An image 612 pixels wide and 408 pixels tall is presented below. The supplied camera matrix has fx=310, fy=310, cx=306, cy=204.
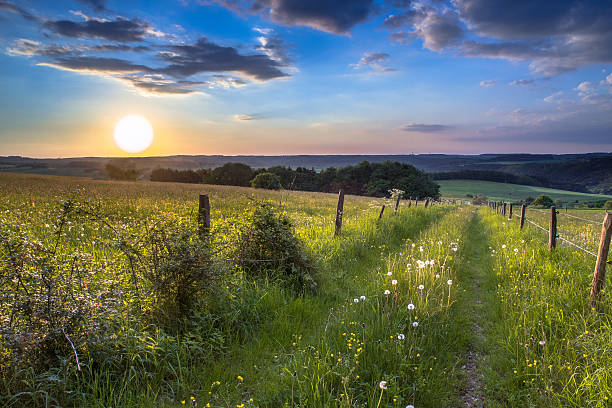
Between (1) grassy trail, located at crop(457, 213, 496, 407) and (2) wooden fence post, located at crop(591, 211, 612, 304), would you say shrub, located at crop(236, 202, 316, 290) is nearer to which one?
(1) grassy trail, located at crop(457, 213, 496, 407)

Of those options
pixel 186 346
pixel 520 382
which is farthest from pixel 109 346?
pixel 520 382

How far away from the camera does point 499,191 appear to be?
116 m

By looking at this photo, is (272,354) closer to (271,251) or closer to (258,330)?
(258,330)

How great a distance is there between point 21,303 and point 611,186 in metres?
164

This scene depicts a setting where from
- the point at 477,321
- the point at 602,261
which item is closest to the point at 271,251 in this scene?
the point at 477,321

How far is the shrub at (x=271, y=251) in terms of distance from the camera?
20.8ft

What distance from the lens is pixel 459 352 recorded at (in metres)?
4.55

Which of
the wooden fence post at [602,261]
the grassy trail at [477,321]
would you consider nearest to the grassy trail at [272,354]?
the grassy trail at [477,321]

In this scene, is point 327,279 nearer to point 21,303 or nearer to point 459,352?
point 459,352

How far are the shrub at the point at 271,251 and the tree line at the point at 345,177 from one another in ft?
215

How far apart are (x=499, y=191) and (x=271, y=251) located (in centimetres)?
13198

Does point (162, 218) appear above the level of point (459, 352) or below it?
above

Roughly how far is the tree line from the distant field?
36.5 m

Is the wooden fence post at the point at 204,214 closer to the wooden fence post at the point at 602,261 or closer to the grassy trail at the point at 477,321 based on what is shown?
the grassy trail at the point at 477,321
